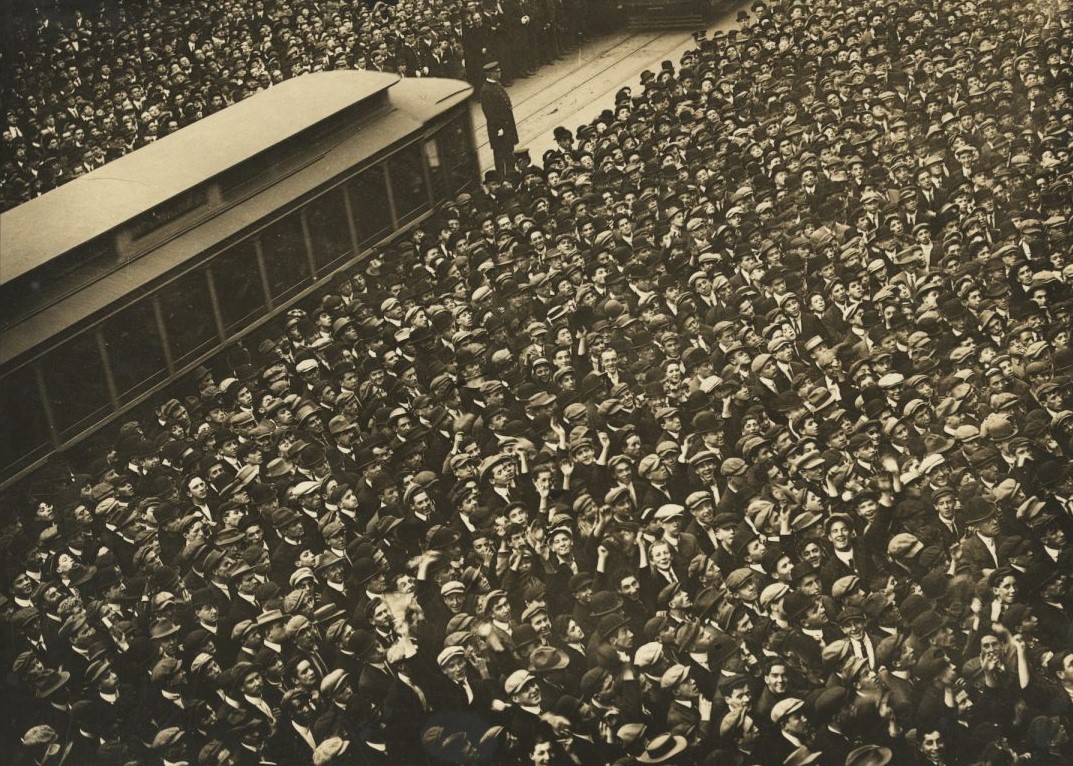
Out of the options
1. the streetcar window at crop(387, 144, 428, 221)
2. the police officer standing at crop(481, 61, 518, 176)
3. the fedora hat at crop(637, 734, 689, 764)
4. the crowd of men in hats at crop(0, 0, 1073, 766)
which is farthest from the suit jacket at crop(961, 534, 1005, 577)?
the police officer standing at crop(481, 61, 518, 176)

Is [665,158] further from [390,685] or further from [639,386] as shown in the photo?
[390,685]

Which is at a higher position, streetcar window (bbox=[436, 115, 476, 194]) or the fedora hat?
streetcar window (bbox=[436, 115, 476, 194])

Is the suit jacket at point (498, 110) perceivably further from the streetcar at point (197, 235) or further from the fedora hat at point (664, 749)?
the fedora hat at point (664, 749)

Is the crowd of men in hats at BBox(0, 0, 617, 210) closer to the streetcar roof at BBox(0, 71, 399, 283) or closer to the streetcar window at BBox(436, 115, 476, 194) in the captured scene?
the streetcar roof at BBox(0, 71, 399, 283)

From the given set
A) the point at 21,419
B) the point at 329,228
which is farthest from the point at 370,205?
the point at 21,419

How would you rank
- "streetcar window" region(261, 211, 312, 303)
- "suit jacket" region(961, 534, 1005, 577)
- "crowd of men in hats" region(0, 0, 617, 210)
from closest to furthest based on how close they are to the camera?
"suit jacket" region(961, 534, 1005, 577) < "streetcar window" region(261, 211, 312, 303) < "crowd of men in hats" region(0, 0, 617, 210)

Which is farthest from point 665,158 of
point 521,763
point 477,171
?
point 521,763

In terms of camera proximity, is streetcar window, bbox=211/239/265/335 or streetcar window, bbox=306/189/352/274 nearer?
streetcar window, bbox=211/239/265/335
